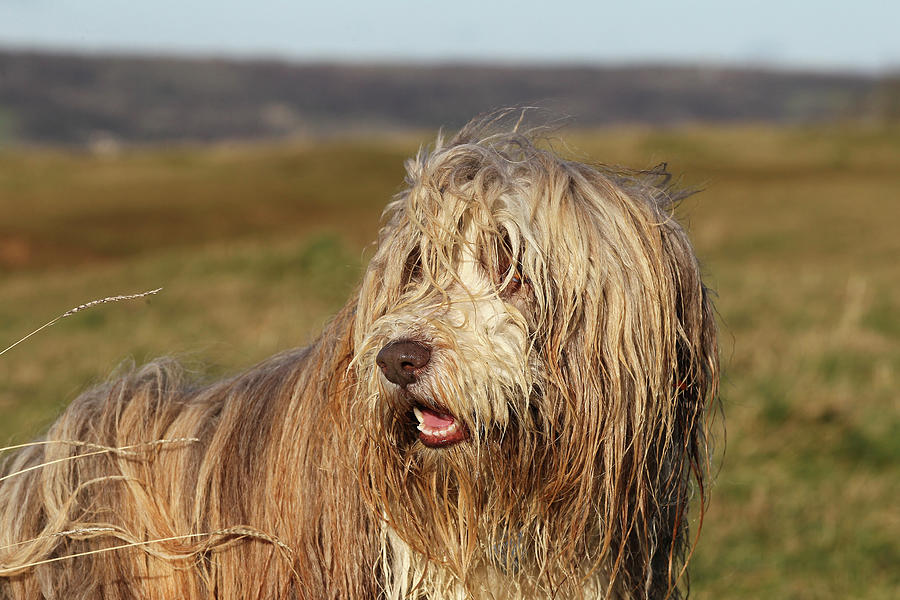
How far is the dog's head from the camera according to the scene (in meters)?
2.84

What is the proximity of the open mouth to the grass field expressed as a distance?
72 cm

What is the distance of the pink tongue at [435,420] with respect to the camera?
2.83 metres

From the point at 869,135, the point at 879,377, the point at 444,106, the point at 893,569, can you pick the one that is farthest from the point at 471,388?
the point at 444,106

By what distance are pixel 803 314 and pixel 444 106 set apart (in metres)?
95.1

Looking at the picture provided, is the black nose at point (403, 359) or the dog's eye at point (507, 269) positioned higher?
the dog's eye at point (507, 269)

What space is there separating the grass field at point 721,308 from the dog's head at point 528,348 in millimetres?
484

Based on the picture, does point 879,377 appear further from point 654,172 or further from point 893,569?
point 654,172

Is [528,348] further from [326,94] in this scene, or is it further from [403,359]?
[326,94]

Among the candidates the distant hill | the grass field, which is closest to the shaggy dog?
the grass field

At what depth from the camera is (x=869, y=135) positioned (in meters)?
44.7

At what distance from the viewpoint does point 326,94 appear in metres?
108

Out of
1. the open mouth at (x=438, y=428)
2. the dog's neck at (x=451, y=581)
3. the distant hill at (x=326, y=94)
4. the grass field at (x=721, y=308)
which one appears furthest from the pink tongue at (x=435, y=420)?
the distant hill at (x=326, y=94)

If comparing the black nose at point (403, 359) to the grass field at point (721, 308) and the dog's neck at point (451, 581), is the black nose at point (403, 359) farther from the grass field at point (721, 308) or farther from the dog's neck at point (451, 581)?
the grass field at point (721, 308)

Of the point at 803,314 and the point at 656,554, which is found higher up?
the point at 656,554
